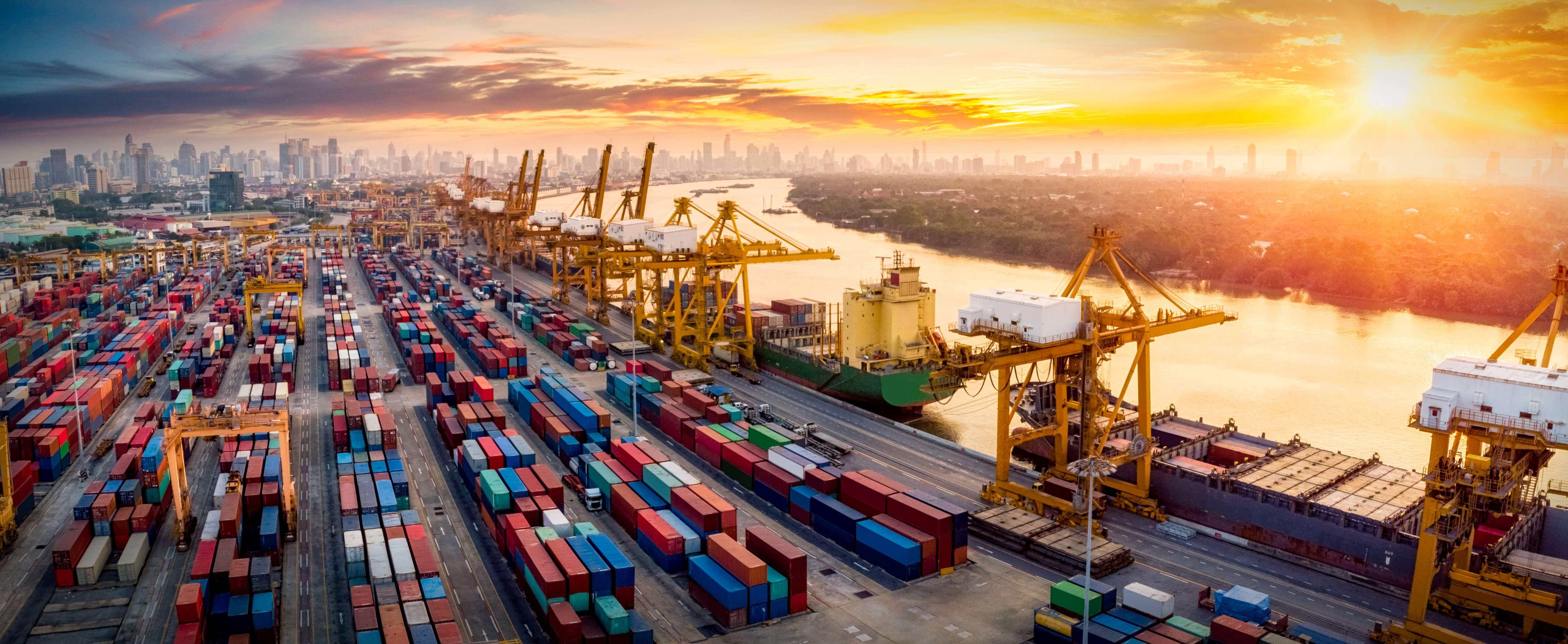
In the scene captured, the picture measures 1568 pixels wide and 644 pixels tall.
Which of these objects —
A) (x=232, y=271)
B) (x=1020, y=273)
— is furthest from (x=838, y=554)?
(x=232, y=271)

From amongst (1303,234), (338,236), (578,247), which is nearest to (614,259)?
(578,247)

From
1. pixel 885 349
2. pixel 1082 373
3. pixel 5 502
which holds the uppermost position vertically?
pixel 1082 373

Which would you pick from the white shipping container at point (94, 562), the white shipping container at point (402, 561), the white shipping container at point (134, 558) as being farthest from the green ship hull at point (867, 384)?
the white shipping container at point (94, 562)

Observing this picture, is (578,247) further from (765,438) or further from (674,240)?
(765,438)

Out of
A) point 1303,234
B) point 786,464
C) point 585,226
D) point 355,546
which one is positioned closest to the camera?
point 355,546

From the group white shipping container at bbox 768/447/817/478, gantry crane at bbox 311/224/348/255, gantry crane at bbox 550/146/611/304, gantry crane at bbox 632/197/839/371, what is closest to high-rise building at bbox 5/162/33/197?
gantry crane at bbox 311/224/348/255

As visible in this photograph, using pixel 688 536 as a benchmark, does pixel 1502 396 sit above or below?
above
